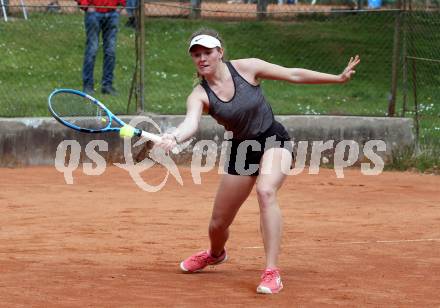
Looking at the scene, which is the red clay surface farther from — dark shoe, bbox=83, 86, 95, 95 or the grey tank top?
dark shoe, bbox=83, 86, 95, 95

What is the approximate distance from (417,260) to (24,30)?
8.04 m

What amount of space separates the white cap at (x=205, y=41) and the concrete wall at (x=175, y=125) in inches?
234

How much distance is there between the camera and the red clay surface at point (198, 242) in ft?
22.7

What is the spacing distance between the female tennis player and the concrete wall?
5.78m

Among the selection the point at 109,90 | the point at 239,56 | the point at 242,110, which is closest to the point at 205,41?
the point at 242,110

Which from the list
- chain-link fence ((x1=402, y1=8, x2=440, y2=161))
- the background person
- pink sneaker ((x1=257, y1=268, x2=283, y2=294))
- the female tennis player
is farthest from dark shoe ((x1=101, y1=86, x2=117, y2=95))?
pink sneaker ((x1=257, y1=268, x2=283, y2=294))

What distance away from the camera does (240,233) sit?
9469 mm

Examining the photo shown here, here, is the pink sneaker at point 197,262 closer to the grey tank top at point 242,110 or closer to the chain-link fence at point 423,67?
the grey tank top at point 242,110

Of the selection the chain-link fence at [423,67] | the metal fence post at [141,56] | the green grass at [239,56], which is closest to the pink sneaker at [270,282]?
the metal fence post at [141,56]

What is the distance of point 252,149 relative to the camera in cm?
733

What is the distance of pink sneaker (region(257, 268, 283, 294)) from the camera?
22.7ft

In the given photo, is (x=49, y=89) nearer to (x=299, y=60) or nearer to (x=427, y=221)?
(x=299, y=60)

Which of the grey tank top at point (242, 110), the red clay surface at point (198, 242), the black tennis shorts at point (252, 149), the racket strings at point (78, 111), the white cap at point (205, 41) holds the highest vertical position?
the white cap at point (205, 41)

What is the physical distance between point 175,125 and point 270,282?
6441 mm
